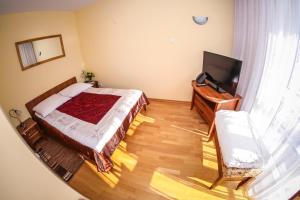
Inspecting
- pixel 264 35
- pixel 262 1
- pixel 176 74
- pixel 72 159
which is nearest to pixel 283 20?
pixel 264 35

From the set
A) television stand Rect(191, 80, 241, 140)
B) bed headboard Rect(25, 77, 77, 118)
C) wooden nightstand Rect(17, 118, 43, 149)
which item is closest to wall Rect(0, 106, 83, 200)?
television stand Rect(191, 80, 241, 140)

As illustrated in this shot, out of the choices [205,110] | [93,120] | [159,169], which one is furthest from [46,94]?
[205,110]

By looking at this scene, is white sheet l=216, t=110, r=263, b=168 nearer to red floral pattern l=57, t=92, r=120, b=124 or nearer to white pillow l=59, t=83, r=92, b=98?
red floral pattern l=57, t=92, r=120, b=124

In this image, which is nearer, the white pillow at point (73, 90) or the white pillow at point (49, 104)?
the white pillow at point (49, 104)

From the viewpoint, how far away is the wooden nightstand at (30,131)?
2627 mm

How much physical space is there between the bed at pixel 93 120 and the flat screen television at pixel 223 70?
1469mm

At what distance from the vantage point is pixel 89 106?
301 centimetres

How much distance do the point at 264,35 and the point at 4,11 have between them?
12.2ft

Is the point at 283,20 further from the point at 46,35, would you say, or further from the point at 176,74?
the point at 46,35

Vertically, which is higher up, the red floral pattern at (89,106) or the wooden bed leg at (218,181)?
the red floral pattern at (89,106)

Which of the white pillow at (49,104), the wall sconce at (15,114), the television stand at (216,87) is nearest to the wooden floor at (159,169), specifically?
the television stand at (216,87)

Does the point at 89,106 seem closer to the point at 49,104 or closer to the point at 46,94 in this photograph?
the point at 49,104

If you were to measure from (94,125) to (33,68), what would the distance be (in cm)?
171

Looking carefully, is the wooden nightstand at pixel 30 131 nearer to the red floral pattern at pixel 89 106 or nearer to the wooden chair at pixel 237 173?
the red floral pattern at pixel 89 106
